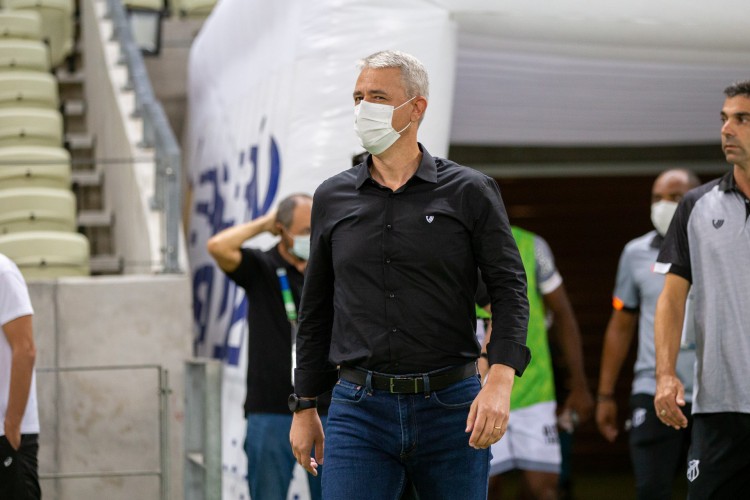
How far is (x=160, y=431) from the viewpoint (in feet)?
23.5

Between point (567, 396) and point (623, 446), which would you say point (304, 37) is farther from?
point (623, 446)

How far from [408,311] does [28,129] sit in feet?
24.9

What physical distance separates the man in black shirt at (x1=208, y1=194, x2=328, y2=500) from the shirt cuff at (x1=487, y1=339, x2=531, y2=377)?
7.69ft

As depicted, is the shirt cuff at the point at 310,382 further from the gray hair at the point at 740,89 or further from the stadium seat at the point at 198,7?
the stadium seat at the point at 198,7

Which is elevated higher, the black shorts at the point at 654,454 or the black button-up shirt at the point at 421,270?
the black button-up shirt at the point at 421,270

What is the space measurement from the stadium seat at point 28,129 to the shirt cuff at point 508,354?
25.5ft

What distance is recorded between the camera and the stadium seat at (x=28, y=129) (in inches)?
425

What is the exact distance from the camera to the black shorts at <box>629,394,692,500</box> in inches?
258

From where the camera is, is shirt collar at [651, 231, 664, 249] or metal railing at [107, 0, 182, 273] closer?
shirt collar at [651, 231, 664, 249]

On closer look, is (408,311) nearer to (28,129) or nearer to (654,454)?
(654,454)

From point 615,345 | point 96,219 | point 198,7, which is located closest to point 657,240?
point 615,345

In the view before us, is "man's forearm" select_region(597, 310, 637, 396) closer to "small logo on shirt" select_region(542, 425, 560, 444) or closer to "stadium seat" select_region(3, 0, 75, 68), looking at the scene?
"small logo on shirt" select_region(542, 425, 560, 444)

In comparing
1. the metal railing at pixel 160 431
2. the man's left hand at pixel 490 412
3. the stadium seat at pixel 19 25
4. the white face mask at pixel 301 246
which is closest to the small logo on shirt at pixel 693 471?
the man's left hand at pixel 490 412

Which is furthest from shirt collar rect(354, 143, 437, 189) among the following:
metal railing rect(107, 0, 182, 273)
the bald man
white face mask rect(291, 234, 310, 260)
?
metal railing rect(107, 0, 182, 273)
